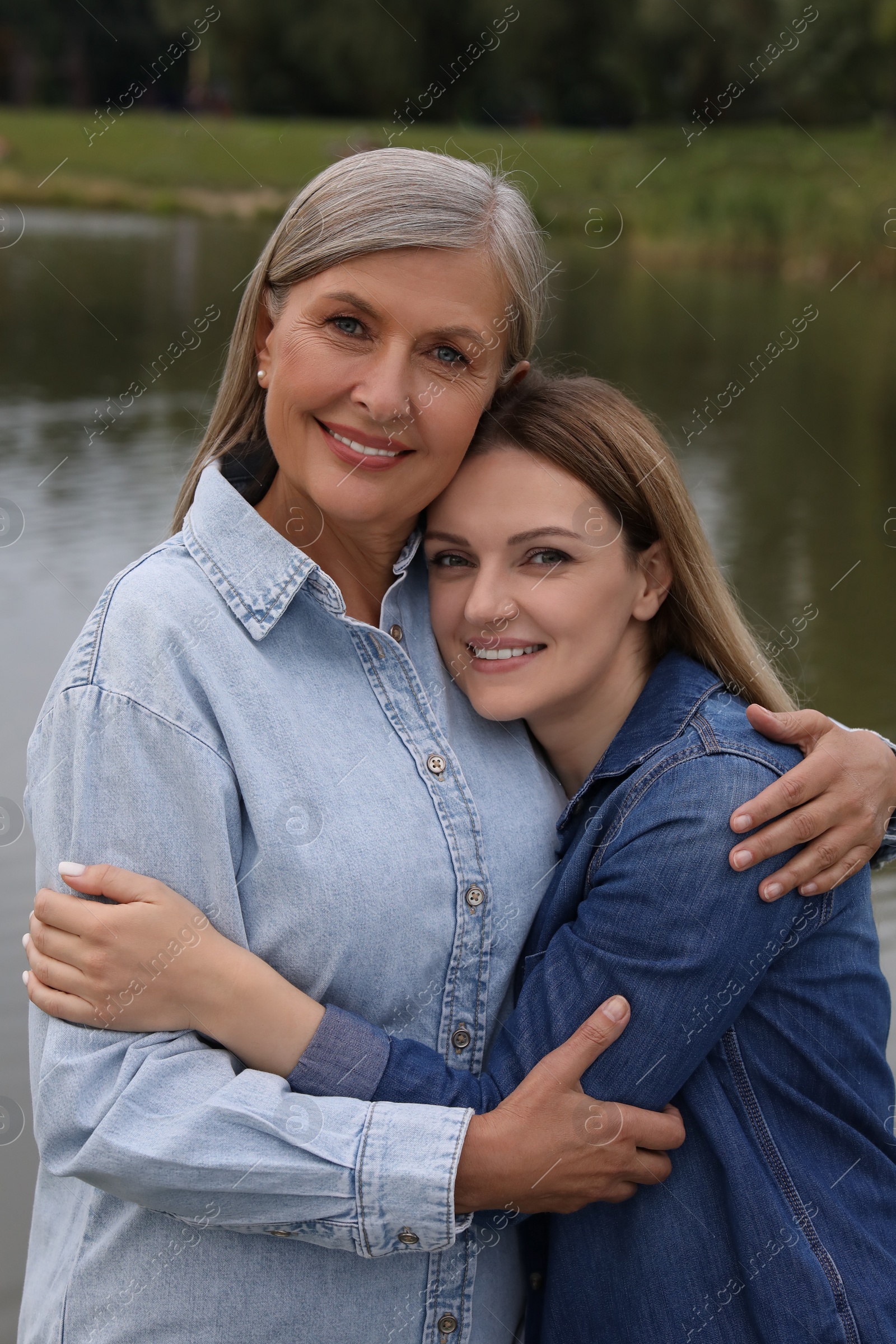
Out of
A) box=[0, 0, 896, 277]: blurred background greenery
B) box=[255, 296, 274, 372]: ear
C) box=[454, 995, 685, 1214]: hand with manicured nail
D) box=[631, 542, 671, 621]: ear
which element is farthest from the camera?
box=[0, 0, 896, 277]: blurred background greenery

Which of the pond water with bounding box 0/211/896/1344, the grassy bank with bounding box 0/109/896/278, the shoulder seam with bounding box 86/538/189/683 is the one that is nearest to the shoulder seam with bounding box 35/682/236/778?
the shoulder seam with bounding box 86/538/189/683

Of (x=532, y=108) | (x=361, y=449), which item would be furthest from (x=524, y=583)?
(x=532, y=108)

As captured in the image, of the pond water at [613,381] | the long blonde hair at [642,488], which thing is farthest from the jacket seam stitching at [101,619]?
the pond water at [613,381]

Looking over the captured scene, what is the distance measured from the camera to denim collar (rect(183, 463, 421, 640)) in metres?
1.59

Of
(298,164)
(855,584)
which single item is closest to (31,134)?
(298,164)

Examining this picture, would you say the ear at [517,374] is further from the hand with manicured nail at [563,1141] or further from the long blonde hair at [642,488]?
the hand with manicured nail at [563,1141]

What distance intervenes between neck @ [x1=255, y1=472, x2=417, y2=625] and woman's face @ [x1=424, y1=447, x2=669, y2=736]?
84mm

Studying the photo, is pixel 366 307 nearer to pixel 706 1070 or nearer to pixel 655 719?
pixel 655 719

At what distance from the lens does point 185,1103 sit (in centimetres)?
140

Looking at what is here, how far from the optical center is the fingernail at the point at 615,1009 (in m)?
1.56

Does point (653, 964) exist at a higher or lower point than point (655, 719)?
lower

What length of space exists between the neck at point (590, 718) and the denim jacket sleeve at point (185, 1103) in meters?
0.65

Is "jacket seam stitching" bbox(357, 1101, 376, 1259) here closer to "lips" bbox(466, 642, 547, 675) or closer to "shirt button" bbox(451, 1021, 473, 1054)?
"shirt button" bbox(451, 1021, 473, 1054)

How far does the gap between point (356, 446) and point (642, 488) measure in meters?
0.47
